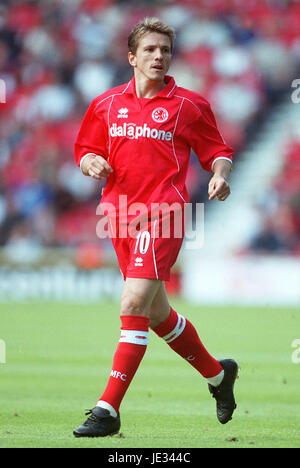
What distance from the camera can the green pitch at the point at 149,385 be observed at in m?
4.69

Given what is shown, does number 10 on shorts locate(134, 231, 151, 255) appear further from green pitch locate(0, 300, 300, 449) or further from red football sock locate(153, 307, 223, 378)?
green pitch locate(0, 300, 300, 449)

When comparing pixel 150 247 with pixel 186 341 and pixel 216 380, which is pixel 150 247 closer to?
pixel 186 341

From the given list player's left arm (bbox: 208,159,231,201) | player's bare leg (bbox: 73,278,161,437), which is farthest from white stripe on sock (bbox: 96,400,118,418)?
player's left arm (bbox: 208,159,231,201)

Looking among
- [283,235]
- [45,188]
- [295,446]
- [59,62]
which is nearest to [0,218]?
[45,188]

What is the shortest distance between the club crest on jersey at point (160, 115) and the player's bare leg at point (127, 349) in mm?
938

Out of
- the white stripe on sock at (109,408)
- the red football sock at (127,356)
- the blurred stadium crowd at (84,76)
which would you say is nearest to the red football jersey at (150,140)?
the red football sock at (127,356)

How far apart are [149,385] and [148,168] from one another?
2825mm

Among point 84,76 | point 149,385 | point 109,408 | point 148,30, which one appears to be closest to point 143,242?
point 109,408

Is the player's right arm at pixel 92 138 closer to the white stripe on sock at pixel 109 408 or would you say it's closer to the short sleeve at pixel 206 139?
the short sleeve at pixel 206 139

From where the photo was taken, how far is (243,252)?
16938 millimetres

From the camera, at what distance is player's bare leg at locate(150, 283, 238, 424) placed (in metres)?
5.08

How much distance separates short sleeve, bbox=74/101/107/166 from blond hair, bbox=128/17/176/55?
0.42 m

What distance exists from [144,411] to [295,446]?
5.55ft

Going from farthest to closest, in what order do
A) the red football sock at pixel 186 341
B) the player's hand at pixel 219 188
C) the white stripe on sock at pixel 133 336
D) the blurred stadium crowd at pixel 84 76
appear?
the blurred stadium crowd at pixel 84 76 → the red football sock at pixel 186 341 → the player's hand at pixel 219 188 → the white stripe on sock at pixel 133 336
